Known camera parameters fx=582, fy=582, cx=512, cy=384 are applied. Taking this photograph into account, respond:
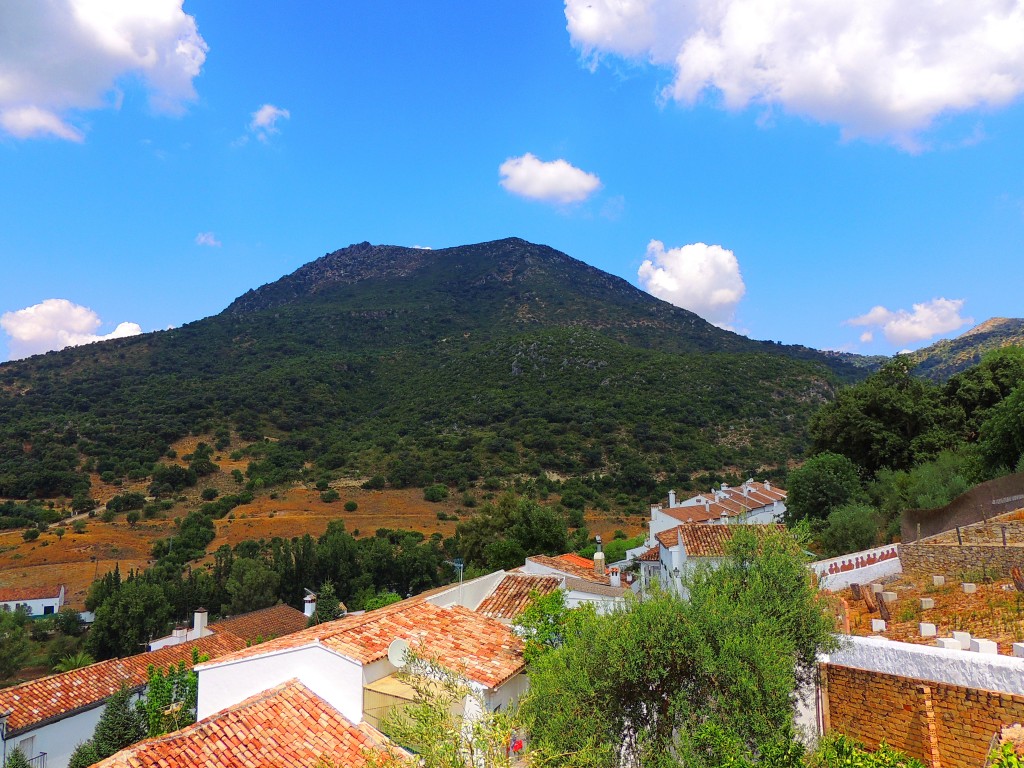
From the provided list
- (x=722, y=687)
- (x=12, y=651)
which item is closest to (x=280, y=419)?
A: (x=12, y=651)

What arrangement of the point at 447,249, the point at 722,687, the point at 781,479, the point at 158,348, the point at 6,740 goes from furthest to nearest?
the point at 447,249, the point at 158,348, the point at 781,479, the point at 6,740, the point at 722,687

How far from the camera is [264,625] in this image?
2459 centimetres

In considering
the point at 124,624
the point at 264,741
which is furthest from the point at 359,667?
the point at 124,624

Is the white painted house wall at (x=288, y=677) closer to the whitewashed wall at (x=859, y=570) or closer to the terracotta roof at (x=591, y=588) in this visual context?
the terracotta roof at (x=591, y=588)

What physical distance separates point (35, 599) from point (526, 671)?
40947 mm

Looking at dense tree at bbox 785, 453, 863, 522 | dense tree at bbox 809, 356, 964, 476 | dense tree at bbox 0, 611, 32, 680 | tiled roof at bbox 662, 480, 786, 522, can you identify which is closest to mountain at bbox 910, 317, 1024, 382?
tiled roof at bbox 662, 480, 786, 522

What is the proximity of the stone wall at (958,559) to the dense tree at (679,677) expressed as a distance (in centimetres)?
506

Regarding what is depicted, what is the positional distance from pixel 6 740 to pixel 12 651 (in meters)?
12.6

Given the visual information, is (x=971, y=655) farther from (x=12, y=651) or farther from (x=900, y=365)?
(x=12, y=651)

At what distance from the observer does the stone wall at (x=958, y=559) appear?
1037cm

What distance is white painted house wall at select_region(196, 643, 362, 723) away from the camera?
8.77 metres

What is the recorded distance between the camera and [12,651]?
23953 millimetres

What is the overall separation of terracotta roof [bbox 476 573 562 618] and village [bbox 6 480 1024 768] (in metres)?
0.06

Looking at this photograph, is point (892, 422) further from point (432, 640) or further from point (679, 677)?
point (432, 640)
